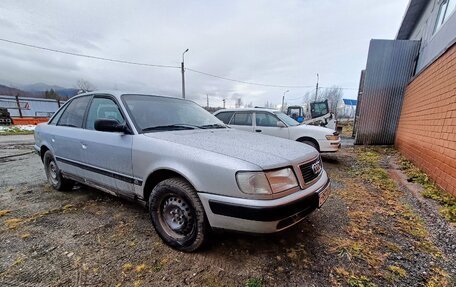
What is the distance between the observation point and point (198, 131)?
2590 mm

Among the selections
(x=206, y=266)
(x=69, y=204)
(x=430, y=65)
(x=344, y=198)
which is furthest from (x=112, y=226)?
(x=430, y=65)

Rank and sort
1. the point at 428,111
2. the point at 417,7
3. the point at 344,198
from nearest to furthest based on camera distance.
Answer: the point at 344,198
the point at 428,111
the point at 417,7

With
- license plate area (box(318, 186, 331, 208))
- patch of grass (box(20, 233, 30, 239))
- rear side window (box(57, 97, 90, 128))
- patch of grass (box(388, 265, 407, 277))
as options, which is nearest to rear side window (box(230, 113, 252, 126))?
rear side window (box(57, 97, 90, 128))

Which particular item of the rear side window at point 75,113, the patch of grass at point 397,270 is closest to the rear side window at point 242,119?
the rear side window at point 75,113

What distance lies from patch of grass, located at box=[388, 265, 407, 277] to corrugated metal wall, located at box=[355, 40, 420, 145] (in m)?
8.48

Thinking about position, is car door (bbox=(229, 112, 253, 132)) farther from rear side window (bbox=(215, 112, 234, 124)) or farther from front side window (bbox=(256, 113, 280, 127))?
front side window (bbox=(256, 113, 280, 127))

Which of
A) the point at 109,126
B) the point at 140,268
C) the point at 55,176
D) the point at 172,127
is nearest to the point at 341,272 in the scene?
the point at 140,268

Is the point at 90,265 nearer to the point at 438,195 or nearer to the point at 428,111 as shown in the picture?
the point at 438,195

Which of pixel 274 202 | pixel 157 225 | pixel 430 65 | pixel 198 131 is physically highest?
pixel 430 65

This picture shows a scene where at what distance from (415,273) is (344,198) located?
67.9 inches

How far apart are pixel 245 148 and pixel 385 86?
369 inches

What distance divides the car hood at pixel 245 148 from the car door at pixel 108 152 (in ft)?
1.38

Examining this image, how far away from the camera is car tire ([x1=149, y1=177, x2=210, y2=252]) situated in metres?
1.93

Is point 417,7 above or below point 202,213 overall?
above
